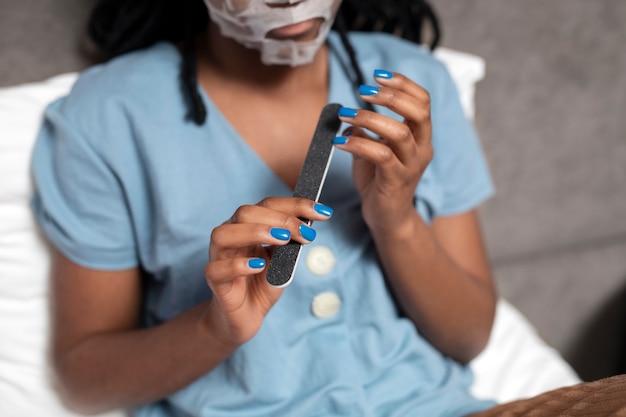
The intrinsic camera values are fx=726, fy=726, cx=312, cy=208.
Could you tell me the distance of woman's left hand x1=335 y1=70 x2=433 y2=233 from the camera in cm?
57

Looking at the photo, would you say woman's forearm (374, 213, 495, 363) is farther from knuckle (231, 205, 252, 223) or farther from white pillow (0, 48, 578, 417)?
white pillow (0, 48, 578, 417)

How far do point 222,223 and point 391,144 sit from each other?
0.54 feet

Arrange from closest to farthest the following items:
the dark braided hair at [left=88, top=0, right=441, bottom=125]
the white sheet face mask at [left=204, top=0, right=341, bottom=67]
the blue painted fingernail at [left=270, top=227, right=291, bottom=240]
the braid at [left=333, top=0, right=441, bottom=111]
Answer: the blue painted fingernail at [left=270, top=227, right=291, bottom=240] < the white sheet face mask at [left=204, top=0, right=341, bottom=67] < the dark braided hair at [left=88, top=0, right=441, bottom=125] < the braid at [left=333, top=0, right=441, bottom=111]

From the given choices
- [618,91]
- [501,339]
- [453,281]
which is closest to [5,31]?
[453,281]

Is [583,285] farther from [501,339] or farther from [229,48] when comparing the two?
[229,48]

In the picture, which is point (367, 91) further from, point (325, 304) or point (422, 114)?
point (325, 304)

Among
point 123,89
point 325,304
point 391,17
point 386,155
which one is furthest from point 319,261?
point 391,17

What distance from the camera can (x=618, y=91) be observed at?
1114 millimetres

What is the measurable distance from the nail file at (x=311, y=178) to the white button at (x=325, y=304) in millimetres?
151

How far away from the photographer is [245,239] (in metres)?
0.53

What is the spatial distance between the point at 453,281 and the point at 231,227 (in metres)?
0.30

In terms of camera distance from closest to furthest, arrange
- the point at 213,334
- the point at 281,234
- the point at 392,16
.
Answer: the point at 281,234 < the point at 213,334 < the point at 392,16

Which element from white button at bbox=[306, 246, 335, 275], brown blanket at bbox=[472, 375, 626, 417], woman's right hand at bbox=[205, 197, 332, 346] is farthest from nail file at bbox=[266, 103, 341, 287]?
brown blanket at bbox=[472, 375, 626, 417]

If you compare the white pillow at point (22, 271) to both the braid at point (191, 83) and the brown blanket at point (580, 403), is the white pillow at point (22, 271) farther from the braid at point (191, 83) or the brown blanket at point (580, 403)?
the brown blanket at point (580, 403)
